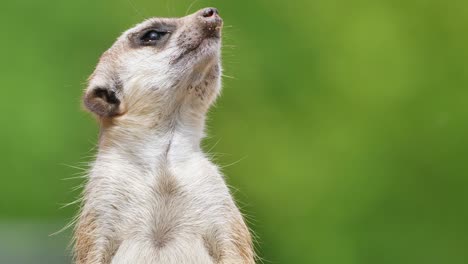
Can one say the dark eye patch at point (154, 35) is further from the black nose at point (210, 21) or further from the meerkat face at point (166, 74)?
the black nose at point (210, 21)

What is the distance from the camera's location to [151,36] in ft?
7.89

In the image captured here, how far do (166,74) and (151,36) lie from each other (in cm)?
14

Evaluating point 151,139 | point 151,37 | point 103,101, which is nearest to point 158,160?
point 151,139

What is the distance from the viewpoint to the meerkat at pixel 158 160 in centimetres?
212

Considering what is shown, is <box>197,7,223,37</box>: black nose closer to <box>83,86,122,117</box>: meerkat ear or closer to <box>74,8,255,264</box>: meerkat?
<box>74,8,255,264</box>: meerkat

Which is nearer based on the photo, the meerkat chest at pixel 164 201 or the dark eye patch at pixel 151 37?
the meerkat chest at pixel 164 201

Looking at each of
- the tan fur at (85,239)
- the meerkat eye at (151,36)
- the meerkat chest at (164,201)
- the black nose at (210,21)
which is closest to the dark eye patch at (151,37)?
the meerkat eye at (151,36)

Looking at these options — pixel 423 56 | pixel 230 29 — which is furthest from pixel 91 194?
pixel 423 56

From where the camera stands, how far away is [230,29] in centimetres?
307

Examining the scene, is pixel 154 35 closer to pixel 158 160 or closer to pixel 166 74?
pixel 166 74

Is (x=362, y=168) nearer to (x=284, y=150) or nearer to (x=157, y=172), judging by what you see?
(x=284, y=150)

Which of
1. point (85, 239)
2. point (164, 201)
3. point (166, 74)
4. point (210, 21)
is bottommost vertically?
point (85, 239)

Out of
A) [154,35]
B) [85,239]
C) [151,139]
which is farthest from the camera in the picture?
[154,35]

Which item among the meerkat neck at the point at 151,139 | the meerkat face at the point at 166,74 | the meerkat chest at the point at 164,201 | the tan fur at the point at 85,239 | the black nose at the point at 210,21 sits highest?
the black nose at the point at 210,21
